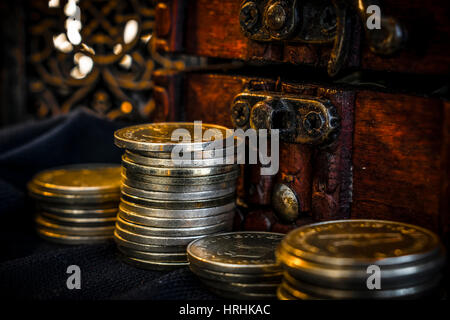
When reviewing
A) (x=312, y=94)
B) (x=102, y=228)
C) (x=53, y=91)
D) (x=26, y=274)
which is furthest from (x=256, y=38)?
(x=53, y=91)

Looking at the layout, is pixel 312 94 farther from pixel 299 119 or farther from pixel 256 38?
pixel 256 38

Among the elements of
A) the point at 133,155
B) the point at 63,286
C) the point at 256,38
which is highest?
the point at 256,38

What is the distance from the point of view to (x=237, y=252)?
1.22 m

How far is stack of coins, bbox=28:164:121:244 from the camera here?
5.16 ft

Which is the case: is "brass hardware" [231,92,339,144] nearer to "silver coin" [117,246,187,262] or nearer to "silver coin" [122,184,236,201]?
"silver coin" [122,184,236,201]

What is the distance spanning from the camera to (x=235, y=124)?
1417 millimetres

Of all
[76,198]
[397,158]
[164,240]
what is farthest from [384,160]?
[76,198]

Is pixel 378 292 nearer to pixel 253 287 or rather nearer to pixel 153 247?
pixel 253 287

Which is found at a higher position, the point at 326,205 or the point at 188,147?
the point at 188,147

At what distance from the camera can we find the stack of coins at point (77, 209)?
5.16 ft

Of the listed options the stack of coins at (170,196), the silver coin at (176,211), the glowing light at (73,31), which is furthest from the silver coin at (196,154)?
the glowing light at (73,31)
